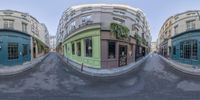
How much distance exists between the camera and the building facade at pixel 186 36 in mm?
10133

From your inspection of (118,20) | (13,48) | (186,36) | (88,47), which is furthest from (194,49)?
(13,48)

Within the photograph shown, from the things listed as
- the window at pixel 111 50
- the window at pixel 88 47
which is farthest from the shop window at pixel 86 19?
the window at pixel 111 50

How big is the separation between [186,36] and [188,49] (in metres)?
0.98

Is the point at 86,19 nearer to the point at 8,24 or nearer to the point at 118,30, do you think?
the point at 118,30

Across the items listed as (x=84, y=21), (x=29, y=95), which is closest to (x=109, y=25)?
(x=84, y=21)

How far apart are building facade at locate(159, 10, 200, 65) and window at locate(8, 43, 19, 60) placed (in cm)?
1340

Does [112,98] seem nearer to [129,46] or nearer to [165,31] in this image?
[165,31]

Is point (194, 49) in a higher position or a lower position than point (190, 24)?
lower

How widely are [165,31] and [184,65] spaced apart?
9.98 ft

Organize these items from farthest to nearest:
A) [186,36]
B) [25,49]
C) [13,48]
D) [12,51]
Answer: [25,49], [13,48], [12,51], [186,36]

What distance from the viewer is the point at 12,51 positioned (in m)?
14.4

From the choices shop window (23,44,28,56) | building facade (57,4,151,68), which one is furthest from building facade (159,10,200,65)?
shop window (23,44,28,56)

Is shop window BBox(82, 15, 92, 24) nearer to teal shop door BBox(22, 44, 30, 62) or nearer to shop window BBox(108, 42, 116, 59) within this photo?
shop window BBox(108, 42, 116, 59)

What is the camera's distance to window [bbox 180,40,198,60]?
11.1 metres
